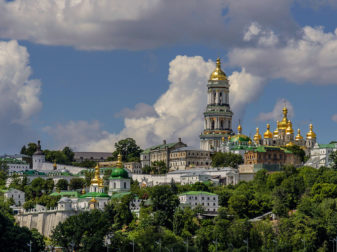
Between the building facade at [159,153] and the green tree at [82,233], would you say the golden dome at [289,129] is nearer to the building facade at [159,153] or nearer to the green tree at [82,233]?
the building facade at [159,153]

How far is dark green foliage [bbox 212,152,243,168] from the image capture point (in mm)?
142250

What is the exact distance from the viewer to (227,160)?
143 meters

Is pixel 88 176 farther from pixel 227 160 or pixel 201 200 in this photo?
pixel 201 200

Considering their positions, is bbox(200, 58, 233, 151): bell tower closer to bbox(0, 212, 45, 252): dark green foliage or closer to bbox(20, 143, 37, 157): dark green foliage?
bbox(20, 143, 37, 157): dark green foliage

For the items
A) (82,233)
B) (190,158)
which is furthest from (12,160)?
(82,233)

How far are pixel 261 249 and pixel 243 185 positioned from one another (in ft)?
91.9

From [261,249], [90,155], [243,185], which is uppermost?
[90,155]

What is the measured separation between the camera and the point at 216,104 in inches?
6476

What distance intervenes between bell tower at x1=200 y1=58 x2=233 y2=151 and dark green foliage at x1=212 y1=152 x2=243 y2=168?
1504cm

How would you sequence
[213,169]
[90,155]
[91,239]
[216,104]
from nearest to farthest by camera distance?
[91,239], [213,169], [216,104], [90,155]

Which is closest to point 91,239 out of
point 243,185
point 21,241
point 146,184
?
point 21,241

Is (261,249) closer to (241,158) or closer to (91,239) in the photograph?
(91,239)

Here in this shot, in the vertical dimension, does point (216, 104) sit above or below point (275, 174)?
above

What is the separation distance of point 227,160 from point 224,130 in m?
20.3
